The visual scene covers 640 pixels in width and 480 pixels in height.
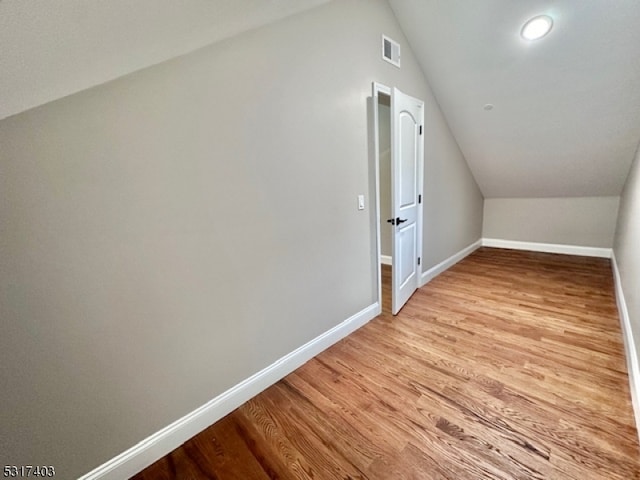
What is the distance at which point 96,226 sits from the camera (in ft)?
3.55

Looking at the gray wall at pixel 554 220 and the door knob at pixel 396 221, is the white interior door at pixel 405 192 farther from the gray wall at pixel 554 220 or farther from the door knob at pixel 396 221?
the gray wall at pixel 554 220

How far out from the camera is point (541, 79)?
8.43 ft

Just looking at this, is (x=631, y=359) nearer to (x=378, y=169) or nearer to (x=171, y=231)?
(x=378, y=169)

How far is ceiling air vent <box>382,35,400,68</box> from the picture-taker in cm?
232

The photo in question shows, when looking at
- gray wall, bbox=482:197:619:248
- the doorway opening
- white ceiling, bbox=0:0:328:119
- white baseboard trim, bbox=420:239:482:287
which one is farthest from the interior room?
gray wall, bbox=482:197:619:248

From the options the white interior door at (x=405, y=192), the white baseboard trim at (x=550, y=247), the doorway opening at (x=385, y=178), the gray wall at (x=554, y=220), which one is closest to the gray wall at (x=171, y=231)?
the white interior door at (x=405, y=192)

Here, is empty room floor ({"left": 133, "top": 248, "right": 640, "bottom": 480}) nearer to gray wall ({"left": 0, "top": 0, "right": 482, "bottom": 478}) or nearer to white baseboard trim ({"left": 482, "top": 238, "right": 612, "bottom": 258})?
gray wall ({"left": 0, "top": 0, "right": 482, "bottom": 478})

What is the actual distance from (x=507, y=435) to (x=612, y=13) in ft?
9.81

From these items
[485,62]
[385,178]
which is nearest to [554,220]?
[385,178]

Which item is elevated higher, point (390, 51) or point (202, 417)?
point (390, 51)

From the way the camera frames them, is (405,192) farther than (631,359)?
Yes

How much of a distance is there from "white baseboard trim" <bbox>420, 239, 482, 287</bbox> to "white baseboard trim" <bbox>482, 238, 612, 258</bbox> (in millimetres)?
298

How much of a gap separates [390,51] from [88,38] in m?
2.35

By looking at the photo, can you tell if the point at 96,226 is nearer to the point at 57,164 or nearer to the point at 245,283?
the point at 57,164
